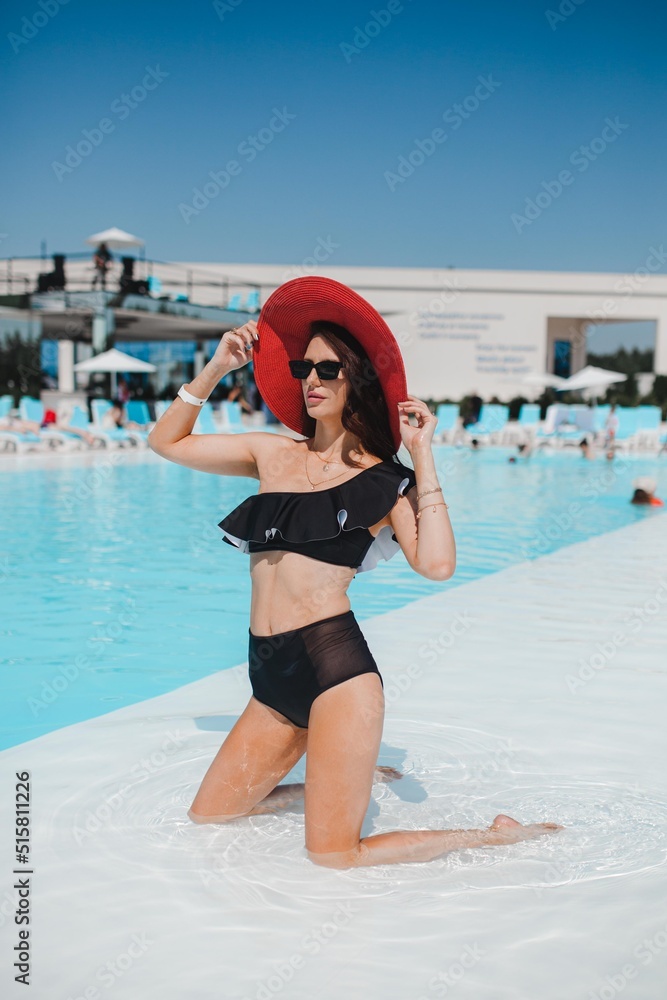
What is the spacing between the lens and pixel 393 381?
7.98ft

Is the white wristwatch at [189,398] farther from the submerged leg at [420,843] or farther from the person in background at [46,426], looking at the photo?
the person in background at [46,426]

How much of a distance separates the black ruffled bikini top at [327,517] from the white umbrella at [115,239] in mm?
24638

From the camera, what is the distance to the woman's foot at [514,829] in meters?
2.54

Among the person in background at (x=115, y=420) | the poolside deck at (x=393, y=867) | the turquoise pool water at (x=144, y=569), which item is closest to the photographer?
the poolside deck at (x=393, y=867)

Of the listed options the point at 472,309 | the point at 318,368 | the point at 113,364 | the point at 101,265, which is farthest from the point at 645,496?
the point at 472,309

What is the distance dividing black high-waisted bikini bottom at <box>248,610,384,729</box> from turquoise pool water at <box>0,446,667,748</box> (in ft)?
4.95

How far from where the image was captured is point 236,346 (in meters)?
2.58

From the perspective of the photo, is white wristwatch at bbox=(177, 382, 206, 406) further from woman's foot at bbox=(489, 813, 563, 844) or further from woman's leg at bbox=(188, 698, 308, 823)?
woman's foot at bbox=(489, 813, 563, 844)

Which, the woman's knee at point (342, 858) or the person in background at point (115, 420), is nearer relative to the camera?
the woman's knee at point (342, 858)

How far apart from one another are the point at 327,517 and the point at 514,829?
3.07ft

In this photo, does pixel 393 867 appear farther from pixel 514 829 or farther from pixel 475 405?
pixel 475 405

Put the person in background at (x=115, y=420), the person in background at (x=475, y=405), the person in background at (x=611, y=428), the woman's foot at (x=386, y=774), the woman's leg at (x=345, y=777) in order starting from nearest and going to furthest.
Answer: the woman's leg at (x=345, y=777)
the woman's foot at (x=386, y=774)
the person in background at (x=115, y=420)
the person in background at (x=611, y=428)
the person in background at (x=475, y=405)

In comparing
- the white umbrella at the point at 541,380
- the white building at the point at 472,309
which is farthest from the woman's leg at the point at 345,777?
the white building at the point at 472,309

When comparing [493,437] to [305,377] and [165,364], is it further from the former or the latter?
[305,377]
